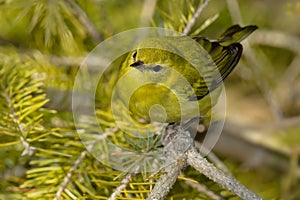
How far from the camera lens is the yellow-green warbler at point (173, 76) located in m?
1.58

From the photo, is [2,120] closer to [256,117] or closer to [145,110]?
[145,110]

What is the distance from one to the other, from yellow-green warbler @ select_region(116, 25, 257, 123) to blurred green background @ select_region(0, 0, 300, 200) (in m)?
0.12

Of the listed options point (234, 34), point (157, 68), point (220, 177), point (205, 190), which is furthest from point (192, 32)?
point (220, 177)

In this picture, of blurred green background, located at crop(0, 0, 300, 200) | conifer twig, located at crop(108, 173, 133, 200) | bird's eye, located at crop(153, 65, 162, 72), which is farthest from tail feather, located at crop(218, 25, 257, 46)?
conifer twig, located at crop(108, 173, 133, 200)

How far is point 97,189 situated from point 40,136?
Result: 22cm

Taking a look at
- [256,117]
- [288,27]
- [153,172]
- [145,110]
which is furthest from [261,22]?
[153,172]

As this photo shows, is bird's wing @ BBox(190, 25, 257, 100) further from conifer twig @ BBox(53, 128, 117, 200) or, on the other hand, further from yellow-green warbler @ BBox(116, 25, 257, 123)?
conifer twig @ BBox(53, 128, 117, 200)

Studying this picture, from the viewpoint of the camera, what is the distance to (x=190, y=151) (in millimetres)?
1296

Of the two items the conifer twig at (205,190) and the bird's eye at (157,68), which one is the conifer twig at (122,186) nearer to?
the conifer twig at (205,190)

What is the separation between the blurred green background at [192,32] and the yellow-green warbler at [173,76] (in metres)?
0.12

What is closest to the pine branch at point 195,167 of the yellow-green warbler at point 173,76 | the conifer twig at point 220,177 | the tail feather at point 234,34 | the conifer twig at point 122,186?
the conifer twig at point 220,177

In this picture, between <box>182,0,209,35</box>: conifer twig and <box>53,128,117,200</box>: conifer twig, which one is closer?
<box>53,128,117,200</box>: conifer twig

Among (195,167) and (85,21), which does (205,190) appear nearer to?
(195,167)

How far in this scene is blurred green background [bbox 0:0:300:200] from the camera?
5.08 feet
